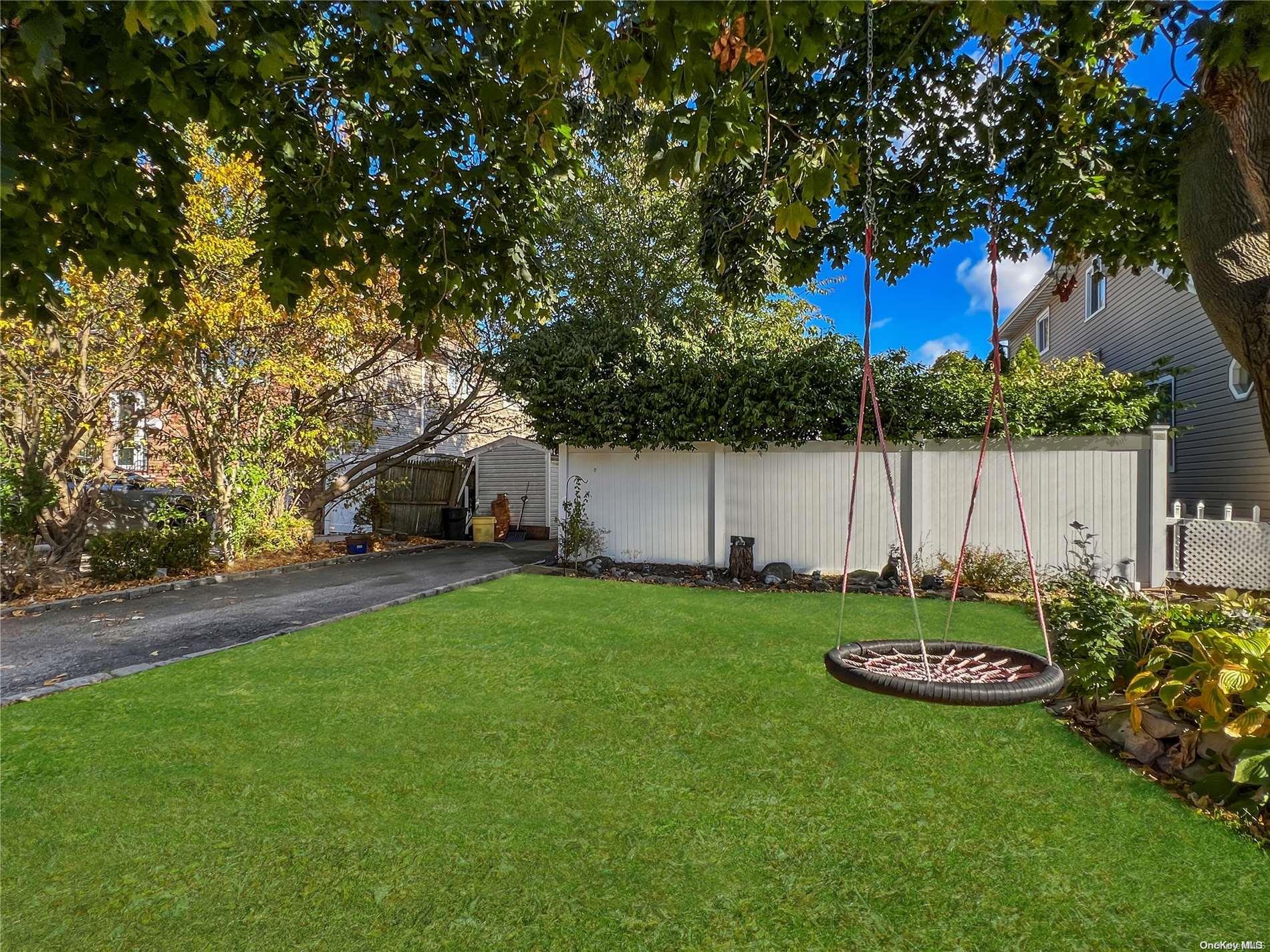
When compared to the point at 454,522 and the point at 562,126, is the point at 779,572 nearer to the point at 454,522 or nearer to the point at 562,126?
the point at 562,126

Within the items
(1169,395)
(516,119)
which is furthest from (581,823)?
(1169,395)

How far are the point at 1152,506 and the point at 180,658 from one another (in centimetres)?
1009

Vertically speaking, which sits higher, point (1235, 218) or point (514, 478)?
point (1235, 218)

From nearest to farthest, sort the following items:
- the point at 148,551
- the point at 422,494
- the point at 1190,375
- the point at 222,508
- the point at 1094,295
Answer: the point at 148,551 → the point at 222,508 → the point at 1190,375 → the point at 1094,295 → the point at 422,494

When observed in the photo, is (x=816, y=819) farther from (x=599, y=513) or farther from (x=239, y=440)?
(x=239, y=440)

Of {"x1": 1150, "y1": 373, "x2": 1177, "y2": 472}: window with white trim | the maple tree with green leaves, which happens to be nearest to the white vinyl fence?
the maple tree with green leaves

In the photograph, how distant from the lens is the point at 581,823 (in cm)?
265

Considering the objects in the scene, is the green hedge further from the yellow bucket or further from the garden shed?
the garden shed

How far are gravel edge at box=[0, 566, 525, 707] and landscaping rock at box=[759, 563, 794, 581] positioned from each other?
3.97 m

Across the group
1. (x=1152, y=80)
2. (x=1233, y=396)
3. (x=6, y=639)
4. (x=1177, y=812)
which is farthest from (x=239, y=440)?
(x=1233, y=396)

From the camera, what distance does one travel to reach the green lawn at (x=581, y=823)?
2.08 m

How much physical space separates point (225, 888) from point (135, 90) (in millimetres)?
3705

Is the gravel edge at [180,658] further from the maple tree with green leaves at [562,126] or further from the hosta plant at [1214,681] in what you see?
the hosta plant at [1214,681]

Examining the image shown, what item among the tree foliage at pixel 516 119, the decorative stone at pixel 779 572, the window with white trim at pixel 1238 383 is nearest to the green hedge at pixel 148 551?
the tree foliage at pixel 516 119
